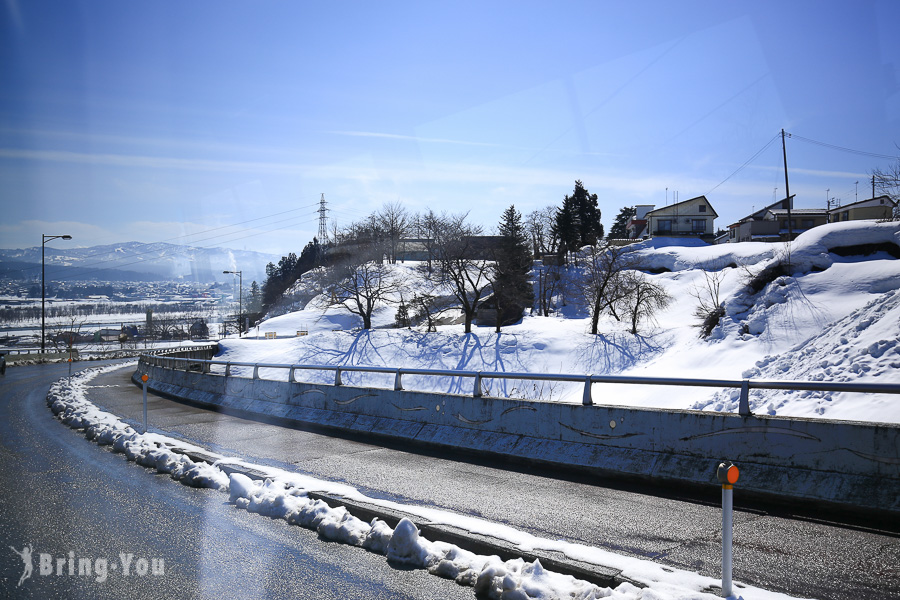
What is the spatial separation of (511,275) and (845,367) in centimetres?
4755

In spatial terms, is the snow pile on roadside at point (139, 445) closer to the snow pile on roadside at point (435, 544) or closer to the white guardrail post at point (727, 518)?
the snow pile on roadside at point (435, 544)

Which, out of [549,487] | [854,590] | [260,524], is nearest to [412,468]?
[549,487]

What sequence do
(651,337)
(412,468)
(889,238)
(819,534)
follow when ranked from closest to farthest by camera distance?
(819,534), (412,468), (889,238), (651,337)

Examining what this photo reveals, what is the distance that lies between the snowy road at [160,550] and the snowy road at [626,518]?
183 cm

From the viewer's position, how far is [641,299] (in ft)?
181

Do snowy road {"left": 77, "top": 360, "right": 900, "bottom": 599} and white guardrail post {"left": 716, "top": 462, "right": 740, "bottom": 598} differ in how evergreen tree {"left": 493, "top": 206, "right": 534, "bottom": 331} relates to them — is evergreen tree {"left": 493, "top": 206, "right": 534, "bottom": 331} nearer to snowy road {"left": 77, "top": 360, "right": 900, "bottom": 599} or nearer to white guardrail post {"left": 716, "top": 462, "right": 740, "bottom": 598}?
snowy road {"left": 77, "top": 360, "right": 900, "bottom": 599}

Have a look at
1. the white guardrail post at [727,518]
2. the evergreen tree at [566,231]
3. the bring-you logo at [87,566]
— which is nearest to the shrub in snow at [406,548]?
the bring-you logo at [87,566]

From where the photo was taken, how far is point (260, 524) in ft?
23.3

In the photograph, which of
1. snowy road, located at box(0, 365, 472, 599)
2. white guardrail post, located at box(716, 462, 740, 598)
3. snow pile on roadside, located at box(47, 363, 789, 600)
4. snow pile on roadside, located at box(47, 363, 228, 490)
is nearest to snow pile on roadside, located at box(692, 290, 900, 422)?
snow pile on roadside, located at box(47, 363, 789, 600)

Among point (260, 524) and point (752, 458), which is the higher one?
point (752, 458)

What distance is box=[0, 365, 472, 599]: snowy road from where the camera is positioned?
16.8 ft

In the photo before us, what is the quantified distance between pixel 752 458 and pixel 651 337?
4077 centimetres

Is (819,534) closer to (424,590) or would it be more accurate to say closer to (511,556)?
(511,556)

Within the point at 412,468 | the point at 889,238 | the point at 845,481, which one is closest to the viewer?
the point at 845,481
